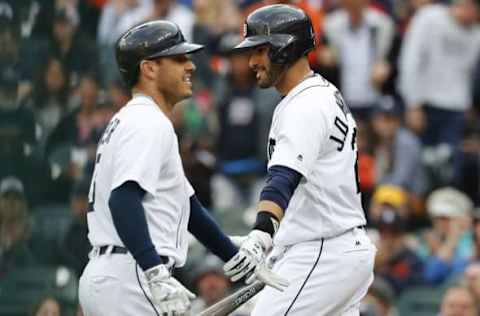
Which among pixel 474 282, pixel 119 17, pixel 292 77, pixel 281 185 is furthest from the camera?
pixel 119 17

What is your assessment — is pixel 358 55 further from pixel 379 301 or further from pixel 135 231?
pixel 135 231

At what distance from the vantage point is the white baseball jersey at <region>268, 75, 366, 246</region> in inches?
265

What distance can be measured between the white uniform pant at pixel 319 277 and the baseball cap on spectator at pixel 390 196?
4.70 m

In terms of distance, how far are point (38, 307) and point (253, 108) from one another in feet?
11.9

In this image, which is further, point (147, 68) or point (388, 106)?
point (388, 106)

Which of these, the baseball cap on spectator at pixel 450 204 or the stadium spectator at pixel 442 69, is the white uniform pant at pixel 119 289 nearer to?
the baseball cap on spectator at pixel 450 204

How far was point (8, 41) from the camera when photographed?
974 centimetres

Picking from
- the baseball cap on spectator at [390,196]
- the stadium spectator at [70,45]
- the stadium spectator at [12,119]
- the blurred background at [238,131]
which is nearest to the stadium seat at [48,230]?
the blurred background at [238,131]

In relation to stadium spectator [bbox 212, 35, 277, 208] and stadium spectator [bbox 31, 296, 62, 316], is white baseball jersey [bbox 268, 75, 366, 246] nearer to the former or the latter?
stadium spectator [bbox 31, 296, 62, 316]

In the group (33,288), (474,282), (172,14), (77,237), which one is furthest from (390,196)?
(33,288)

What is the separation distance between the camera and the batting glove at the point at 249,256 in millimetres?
6453

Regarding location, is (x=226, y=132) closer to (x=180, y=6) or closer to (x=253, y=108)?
(x=253, y=108)

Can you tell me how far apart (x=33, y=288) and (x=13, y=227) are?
41cm

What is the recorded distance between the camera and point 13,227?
380 inches
